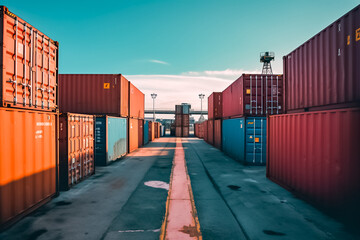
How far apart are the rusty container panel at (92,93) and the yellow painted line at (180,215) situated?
8590mm

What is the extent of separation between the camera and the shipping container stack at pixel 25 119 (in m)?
5.32

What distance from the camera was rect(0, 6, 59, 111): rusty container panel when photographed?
212 inches

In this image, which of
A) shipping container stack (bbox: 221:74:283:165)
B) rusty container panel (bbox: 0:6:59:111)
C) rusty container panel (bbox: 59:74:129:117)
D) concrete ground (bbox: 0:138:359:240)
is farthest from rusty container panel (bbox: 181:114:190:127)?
rusty container panel (bbox: 0:6:59:111)

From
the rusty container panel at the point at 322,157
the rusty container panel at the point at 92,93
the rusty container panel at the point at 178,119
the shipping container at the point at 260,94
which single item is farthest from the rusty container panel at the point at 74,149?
the rusty container panel at the point at 178,119

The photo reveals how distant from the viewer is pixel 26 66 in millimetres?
6145

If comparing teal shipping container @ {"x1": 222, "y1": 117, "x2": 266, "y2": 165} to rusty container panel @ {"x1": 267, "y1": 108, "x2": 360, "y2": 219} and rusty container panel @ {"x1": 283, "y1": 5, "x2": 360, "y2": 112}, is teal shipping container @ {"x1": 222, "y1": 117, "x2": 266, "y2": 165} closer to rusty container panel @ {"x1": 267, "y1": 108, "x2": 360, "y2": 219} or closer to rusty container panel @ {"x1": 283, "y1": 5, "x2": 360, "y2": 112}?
rusty container panel @ {"x1": 283, "y1": 5, "x2": 360, "y2": 112}

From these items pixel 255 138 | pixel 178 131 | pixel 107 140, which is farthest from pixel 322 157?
pixel 178 131

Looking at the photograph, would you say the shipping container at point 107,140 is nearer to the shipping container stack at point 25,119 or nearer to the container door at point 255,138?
the shipping container stack at point 25,119

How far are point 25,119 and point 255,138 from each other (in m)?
11.3

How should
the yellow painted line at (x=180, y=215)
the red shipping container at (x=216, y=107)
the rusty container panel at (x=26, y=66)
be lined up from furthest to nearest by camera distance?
the red shipping container at (x=216, y=107)
the rusty container panel at (x=26, y=66)
the yellow painted line at (x=180, y=215)

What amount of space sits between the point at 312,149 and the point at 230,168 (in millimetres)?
6051

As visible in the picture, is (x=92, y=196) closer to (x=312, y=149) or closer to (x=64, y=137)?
(x=64, y=137)

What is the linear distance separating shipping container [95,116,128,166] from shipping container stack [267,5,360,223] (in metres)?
9.28

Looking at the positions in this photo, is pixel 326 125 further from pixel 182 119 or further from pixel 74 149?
pixel 182 119
